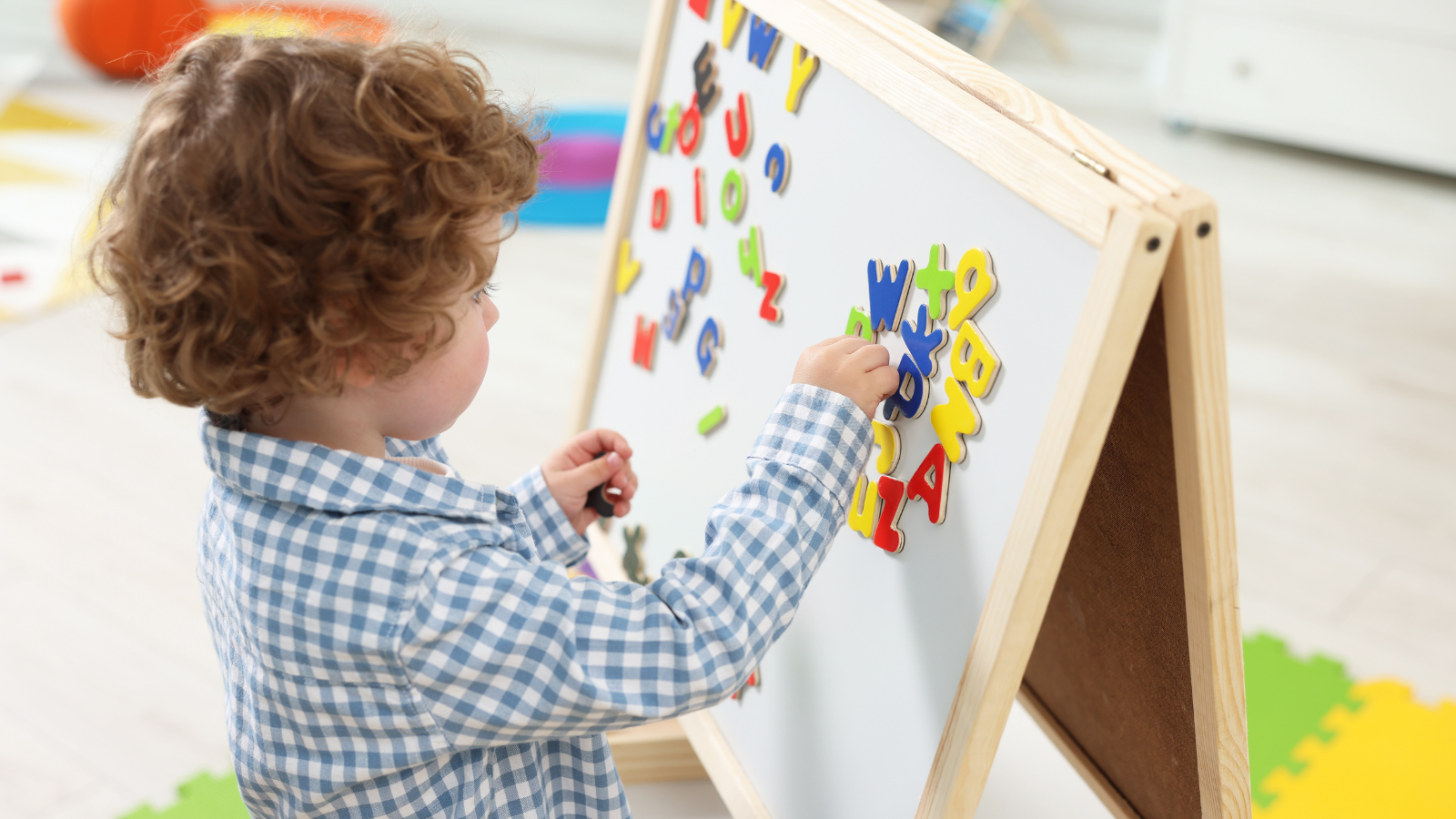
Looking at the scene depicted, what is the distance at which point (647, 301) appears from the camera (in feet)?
3.47

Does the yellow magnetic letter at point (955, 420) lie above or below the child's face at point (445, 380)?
above

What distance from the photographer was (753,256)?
854 mm

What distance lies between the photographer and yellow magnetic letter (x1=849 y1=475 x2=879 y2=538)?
695 mm

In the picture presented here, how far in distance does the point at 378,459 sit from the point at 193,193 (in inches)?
6.1

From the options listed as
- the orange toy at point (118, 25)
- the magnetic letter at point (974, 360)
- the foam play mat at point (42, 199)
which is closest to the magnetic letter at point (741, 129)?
the magnetic letter at point (974, 360)

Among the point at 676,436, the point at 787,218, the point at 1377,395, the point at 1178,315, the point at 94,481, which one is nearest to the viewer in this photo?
the point at 1178,315

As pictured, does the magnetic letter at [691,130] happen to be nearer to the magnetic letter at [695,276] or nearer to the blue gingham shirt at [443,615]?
the magnetic letter at [695,276]

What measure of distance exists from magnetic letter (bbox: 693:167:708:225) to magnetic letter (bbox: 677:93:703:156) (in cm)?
2

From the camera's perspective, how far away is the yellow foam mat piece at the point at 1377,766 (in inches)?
47.6

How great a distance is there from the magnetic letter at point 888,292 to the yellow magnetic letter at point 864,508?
9cm

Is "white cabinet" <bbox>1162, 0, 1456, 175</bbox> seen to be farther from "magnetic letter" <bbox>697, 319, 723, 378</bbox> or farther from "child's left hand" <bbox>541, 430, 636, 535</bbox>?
"child's left hand" <bbox>541, 430, 636, 535</bbox>

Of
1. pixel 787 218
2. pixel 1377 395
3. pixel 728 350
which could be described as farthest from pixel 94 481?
pixel 1377 395

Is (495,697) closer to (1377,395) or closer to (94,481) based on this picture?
(94,481)

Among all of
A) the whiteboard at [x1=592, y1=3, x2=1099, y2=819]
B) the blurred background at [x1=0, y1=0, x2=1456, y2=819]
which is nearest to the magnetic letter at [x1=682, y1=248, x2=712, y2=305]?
the whiteboard at [x1=592, y1=3, x2=1099, y2=819]
